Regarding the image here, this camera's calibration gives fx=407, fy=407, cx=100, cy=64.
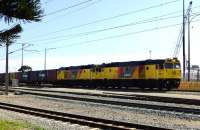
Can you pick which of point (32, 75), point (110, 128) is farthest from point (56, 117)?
point (32, 75)

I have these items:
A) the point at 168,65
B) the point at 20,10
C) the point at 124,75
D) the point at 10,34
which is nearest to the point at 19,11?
the point at 20,10

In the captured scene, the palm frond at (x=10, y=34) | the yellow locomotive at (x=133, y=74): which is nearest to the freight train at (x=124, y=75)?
the yellow locomotive at (x=133, y=74)

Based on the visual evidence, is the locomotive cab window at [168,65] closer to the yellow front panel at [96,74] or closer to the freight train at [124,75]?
the freight train at [124,75]

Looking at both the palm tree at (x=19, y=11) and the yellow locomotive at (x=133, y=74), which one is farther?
the yellow locomotive at (x=133, y=74)

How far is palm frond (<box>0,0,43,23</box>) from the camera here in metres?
5.08

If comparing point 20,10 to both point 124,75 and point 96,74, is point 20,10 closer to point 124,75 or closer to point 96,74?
point 124,75

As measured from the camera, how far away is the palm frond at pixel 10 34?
534 cm

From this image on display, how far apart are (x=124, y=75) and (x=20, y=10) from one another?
40.1 m

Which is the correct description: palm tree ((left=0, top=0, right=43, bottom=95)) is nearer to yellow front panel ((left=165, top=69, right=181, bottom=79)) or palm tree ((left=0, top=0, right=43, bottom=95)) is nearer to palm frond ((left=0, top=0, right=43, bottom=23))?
palm frond ((left=0, top=0, right=43, bottom=23))

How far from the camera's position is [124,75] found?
148 feet

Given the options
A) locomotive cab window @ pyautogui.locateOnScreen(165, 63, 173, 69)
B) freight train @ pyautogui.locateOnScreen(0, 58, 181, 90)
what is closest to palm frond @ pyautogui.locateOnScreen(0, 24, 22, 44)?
freight train @ pyautogui.locateOnScreen(0, 58, 181, 90)

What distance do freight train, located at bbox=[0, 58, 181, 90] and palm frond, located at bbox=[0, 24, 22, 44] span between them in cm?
3517

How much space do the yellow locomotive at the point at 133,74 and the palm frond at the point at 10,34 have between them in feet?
115

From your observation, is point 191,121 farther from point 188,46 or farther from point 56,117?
point 188,46
